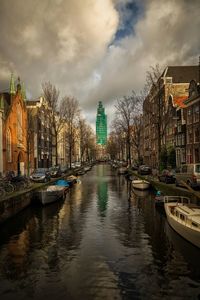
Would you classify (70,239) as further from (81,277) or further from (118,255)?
(81,277)

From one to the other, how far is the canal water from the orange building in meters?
28.7

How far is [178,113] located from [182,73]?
20.4m

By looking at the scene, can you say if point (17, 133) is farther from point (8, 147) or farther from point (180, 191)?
point (180, 191)

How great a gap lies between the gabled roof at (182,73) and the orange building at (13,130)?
115 feet

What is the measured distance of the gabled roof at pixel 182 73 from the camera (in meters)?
72.8

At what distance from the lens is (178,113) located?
190ft

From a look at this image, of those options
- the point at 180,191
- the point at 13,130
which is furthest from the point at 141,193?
the point at 13,130

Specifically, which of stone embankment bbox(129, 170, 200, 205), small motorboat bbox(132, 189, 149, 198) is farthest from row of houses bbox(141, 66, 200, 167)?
stone embankment bbox(129, 170, 200, 205)

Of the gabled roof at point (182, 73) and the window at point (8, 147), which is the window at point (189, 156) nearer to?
the gabled roof at point (182, 73)

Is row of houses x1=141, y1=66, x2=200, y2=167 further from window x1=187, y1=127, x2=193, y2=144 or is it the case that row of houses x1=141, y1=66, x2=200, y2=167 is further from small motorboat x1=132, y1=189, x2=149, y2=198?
small motorboat x1=132, y1=189, x2=149, y2=198

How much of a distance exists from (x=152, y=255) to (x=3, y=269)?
6.51 metres

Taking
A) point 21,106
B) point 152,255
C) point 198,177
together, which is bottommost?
point 152,255

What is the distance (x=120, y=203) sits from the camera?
2911 centimetres

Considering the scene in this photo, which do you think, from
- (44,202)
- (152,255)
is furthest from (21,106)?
(152,255)
